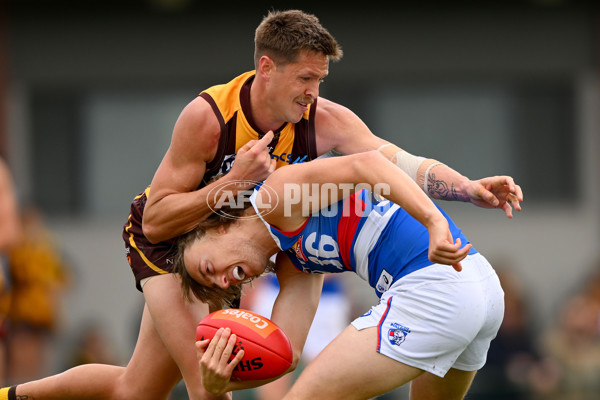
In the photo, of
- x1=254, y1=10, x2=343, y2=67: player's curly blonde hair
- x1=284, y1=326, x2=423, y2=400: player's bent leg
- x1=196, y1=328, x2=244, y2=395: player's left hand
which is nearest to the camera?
x1=284, y1=326, x2=423, y2=400: player's bent leg

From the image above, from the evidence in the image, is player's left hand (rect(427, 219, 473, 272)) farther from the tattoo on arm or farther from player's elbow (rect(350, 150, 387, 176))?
the tattoo on arm

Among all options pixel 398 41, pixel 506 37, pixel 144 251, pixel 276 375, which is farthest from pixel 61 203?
pixel 276 375

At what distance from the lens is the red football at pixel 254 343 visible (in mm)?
4160

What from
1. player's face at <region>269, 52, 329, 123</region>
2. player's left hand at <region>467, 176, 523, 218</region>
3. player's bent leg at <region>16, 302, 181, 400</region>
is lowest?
player's bent leg at <region>16, 302, 181, 400</region>

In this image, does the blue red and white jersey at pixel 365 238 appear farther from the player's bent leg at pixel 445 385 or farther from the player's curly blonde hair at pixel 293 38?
the player's curly blonde hair at pixel 293 38

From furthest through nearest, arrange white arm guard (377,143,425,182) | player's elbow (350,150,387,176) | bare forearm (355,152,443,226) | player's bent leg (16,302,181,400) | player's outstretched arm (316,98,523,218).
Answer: player's bent leg (16,302,181,400), white arm guard (377,143,425,182), player's outstretched arm (316,98,523,218), player's elbow (350,150,387,176), bare forearm (355,152,443,226)

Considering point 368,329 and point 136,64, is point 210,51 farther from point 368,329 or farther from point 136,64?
point 368,329

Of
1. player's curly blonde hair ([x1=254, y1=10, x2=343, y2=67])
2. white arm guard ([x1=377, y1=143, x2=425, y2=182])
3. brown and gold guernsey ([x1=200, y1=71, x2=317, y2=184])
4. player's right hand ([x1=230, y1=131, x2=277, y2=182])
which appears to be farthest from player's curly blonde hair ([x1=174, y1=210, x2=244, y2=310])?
white arm guard ([x1=377, y1=143, x2=425, y2=182])

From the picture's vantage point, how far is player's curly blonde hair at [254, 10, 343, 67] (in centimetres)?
440

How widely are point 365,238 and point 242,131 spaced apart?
2.73ft

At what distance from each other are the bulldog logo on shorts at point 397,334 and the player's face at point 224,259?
0.71 metres

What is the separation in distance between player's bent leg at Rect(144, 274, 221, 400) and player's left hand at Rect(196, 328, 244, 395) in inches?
16.7
